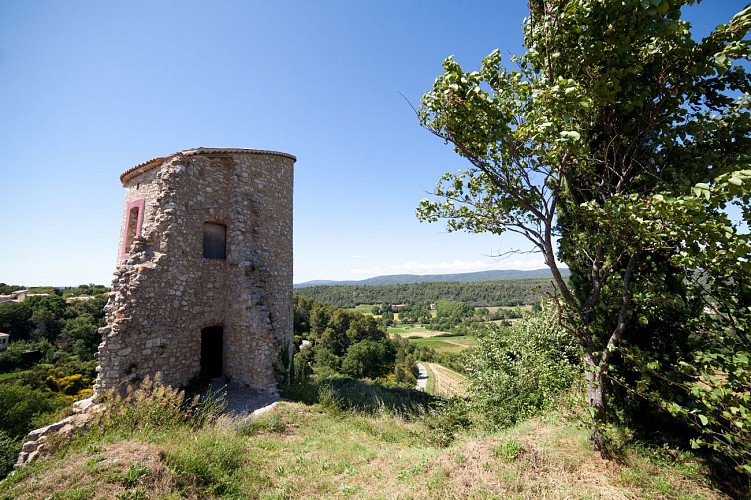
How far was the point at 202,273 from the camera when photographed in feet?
30.1

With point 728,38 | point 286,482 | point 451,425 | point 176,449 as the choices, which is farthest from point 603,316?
point 176,449

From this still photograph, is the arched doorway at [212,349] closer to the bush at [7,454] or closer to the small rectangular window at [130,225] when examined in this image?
the small rectangular window at [130,225]

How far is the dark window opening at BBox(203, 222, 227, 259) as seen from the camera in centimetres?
955

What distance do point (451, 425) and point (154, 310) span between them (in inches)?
328

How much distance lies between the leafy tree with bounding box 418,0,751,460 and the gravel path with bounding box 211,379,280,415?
7438 millimetres

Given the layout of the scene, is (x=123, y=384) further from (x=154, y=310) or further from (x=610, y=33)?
(x=610, y=33)

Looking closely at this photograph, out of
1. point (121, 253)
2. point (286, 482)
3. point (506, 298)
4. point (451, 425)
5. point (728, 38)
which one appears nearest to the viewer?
point (728, 38)

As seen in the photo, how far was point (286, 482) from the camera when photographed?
478 cm

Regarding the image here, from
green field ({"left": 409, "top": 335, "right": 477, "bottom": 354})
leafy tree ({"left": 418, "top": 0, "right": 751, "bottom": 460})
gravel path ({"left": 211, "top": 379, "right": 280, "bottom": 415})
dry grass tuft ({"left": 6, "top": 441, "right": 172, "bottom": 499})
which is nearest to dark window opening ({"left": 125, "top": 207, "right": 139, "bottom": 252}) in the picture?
gravel path ({"left": 211, "top": 379, "right": 280, "bottom": 415})

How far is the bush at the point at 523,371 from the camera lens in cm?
732

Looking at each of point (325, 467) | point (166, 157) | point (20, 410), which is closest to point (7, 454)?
point (20, 410)

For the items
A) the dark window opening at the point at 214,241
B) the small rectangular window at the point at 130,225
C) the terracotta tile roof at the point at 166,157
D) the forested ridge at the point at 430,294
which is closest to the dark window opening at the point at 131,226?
the small rectangular window at the point at 130,225

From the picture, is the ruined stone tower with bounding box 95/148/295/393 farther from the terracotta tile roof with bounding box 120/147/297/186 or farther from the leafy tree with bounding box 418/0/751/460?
the leafy tree with bounding box 418/0/751/460

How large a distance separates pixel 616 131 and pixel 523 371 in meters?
5.86
